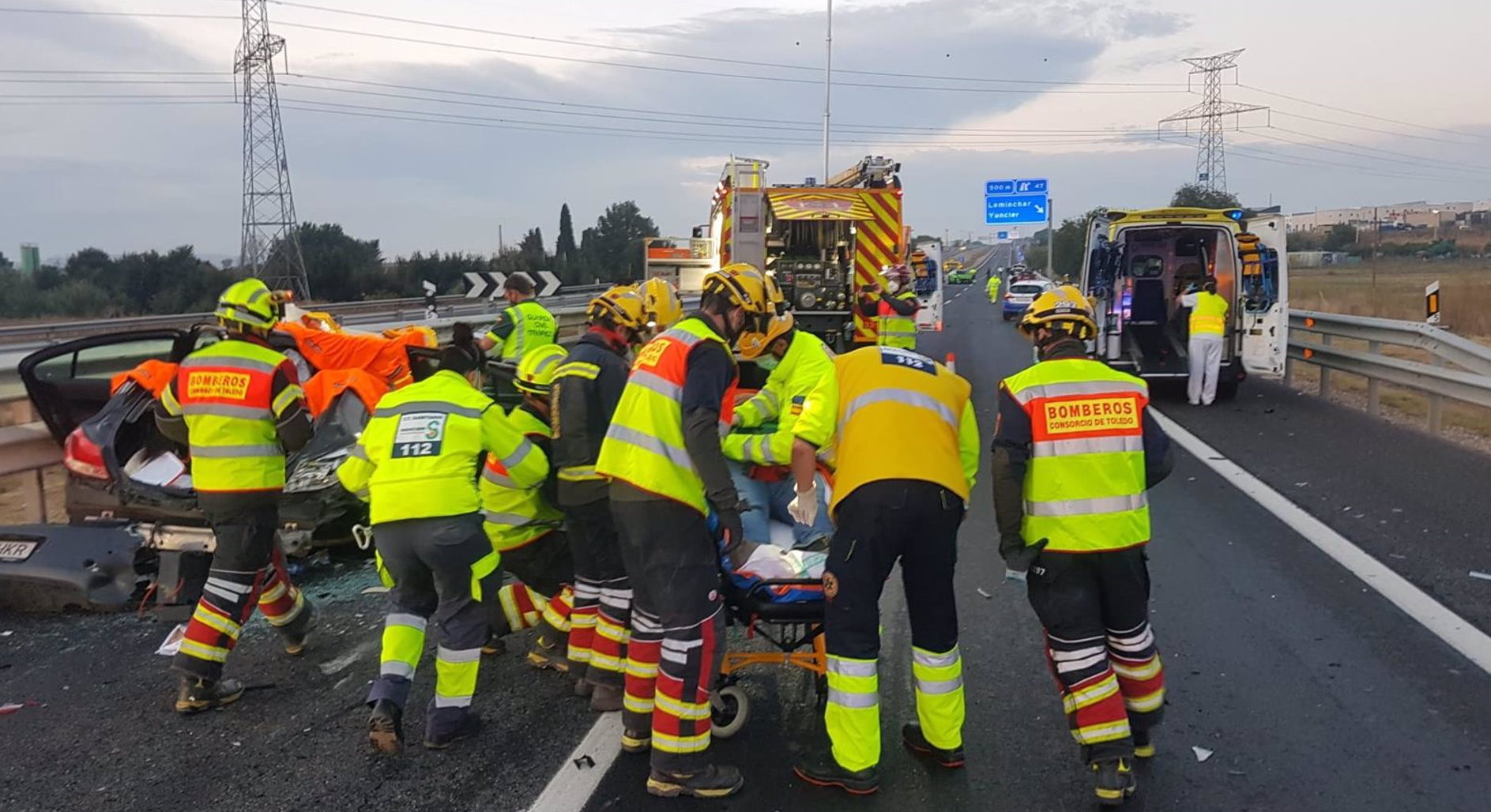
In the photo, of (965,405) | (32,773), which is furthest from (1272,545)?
(32,773)

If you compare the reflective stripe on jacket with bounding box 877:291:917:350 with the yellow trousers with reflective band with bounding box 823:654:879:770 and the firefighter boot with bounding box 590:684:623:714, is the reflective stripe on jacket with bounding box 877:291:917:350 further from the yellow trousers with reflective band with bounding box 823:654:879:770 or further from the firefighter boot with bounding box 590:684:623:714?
the yellow trousers with reflective band with bounding box 823:654:879:770

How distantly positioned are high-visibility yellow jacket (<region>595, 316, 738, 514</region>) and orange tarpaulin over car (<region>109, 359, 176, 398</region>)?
3532 mm

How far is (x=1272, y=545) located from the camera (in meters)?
6.94

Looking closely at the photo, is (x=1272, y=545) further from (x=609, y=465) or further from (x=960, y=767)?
(x=609, y=465)

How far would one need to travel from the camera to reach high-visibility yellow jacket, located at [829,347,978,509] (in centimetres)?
396

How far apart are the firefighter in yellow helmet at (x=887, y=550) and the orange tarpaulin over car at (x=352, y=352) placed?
13.2ft

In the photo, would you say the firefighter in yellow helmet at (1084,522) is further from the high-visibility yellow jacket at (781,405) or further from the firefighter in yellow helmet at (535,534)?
the firefighter in yellow helmet at (535,534)

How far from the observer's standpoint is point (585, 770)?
411cm

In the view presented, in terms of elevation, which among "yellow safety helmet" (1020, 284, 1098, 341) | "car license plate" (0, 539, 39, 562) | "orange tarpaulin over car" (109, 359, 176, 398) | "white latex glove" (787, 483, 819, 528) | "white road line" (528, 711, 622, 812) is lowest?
"white road line" (528, 711, 622, 812)

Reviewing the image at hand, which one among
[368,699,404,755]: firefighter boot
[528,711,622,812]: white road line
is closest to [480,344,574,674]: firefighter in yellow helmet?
[528,711,622,812]: white road line

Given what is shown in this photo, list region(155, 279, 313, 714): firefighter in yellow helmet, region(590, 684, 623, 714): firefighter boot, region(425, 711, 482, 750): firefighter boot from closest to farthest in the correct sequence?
region(425, 711, 482, 750): firefighter boot < region(590, 684, 623, 714): firefighter boot < region(155, 279, 313, 714): firefighter in yellow helmet

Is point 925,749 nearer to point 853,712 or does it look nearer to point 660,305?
point 853,712

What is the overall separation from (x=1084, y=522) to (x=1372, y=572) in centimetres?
334

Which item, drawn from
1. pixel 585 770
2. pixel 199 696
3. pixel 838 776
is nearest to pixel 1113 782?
pixel 838 776
